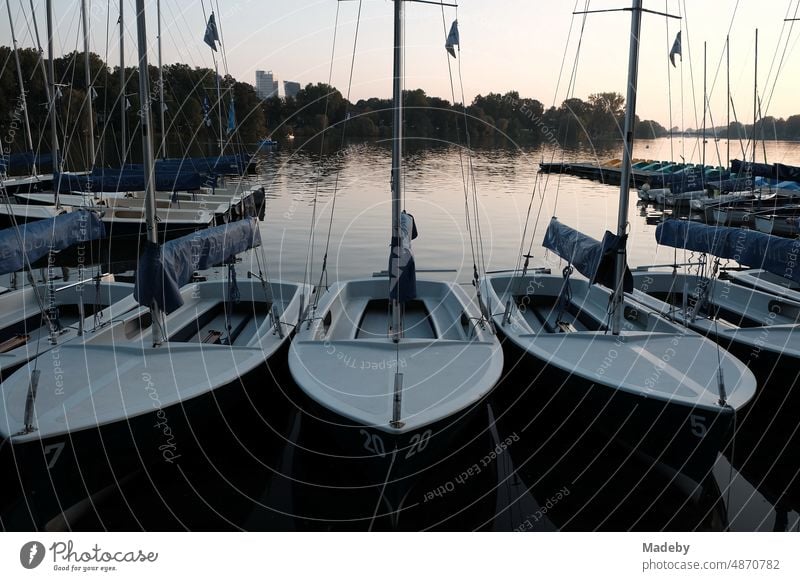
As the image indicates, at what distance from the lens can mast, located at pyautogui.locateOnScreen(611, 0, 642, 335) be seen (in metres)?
9.02

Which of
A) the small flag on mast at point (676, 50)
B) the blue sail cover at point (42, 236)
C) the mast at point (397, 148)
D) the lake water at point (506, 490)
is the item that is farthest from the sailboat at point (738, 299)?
the blue sail cover at point (42, 236)

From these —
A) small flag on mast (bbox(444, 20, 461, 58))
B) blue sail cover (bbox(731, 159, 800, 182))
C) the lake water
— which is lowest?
the lake water

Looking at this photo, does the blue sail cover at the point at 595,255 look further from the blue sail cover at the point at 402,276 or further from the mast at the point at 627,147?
the blue sail cover at the point at 402,276

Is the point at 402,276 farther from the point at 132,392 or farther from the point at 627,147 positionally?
the point at 132,392

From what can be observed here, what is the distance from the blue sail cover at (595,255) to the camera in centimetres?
971

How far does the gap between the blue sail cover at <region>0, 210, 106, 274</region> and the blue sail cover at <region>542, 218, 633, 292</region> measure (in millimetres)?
8024

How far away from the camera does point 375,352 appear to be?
899 cm

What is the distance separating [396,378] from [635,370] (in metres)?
3.40

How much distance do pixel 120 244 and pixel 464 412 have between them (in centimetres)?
1955

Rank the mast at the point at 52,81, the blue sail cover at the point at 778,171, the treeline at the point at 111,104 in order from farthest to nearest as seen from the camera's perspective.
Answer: the treeline at the point at 111,104 → the blue sail cover at the point at 778,171 → the mast at the point at 52,81

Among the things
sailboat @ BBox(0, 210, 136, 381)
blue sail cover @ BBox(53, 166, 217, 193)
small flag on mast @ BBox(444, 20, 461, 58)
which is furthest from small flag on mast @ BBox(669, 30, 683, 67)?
blue sail cover @ BBox(53, 166, 217, 193)

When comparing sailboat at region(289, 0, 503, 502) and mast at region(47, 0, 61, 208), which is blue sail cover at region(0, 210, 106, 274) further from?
mast at region(47, 0, 61, 208)

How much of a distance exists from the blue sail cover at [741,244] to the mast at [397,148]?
5981 millimetres

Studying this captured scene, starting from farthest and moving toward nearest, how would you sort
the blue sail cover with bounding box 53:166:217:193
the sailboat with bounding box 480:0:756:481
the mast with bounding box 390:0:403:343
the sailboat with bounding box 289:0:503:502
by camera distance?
1. the blue sail cover with bounding box 53:166:217:193
2. the mast with bounding box 390:0:403:343
3. the sailboat with bounding box 480:0:756:481
4. the sailboat with bounding box 289:0:503:502
